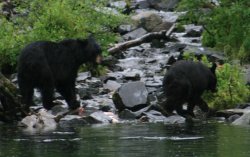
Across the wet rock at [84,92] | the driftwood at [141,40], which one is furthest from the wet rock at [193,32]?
the wet rock at [84,92]

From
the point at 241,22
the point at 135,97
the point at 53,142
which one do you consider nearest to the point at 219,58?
the point at 241,22

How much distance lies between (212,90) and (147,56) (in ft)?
37.2

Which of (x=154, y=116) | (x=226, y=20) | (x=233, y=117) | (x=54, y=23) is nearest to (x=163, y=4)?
(x=226, y=20)

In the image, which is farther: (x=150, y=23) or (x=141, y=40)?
(x=150, y=23)

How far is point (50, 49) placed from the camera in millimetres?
16234

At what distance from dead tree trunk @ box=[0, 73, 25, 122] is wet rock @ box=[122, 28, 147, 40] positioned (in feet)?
54.9

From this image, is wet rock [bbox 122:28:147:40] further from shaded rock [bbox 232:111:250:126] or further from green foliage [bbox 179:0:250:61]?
shaded rock [bbox 232:111:250:126]

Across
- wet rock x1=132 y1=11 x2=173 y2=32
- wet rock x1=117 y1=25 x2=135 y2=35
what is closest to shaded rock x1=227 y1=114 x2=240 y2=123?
wet rock x1=117 y1=25 x2=135 y2=35

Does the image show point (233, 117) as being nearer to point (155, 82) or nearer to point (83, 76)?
point (155, 82)

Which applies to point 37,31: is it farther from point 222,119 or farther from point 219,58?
point 222,119

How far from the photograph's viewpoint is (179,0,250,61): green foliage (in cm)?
2233

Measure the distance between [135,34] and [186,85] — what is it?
56.2ft

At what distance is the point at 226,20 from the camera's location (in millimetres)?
23984

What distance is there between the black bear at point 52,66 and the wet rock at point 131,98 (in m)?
0.99
